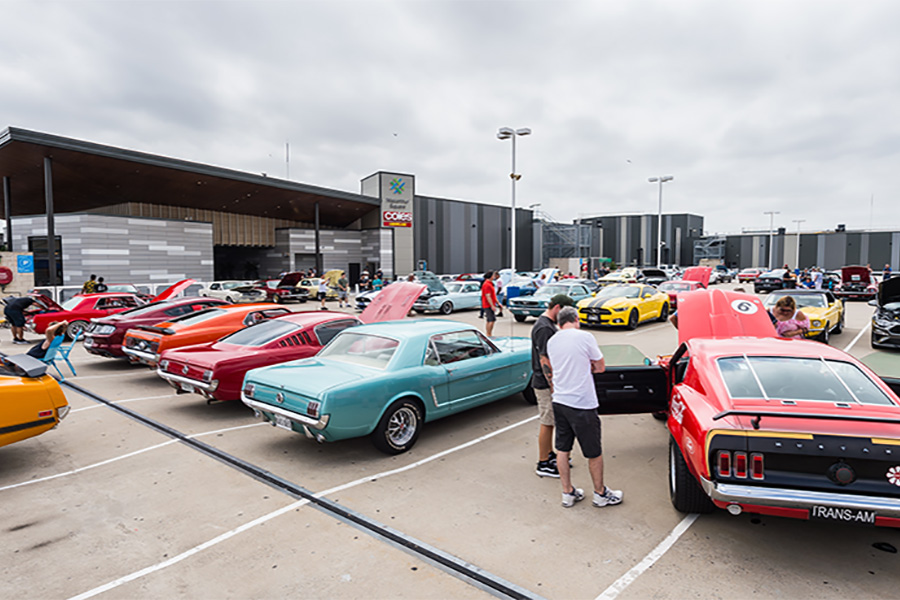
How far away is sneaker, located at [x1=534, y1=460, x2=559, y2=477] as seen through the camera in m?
4.99

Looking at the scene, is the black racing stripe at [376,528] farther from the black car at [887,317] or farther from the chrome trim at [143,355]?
the black car at [887,317]

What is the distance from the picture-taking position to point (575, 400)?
4172 millimetres

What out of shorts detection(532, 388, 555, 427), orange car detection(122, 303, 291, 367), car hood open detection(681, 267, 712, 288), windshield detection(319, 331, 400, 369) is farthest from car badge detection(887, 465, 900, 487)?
car hood open detection(681, 267, 712, 288)

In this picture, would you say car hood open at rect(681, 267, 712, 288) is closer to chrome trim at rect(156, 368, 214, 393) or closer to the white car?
chrome trim at rect(156, 368, 214, 393)

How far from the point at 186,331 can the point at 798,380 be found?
8853 millimetres

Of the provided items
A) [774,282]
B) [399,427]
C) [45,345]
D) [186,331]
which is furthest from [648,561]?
[774,282]

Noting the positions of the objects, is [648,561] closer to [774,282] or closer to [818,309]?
[818,309]

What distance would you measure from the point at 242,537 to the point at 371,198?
1499 inches

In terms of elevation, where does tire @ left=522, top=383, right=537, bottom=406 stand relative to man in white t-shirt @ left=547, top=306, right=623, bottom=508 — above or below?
below

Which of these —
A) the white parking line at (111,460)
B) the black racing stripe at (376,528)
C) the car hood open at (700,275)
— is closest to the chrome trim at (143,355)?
the black racing stripe at (376,528)

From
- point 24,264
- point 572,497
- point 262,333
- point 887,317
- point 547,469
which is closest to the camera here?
point 572,497

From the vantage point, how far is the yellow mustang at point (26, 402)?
15.9ft

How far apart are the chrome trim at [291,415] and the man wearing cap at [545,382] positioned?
2107mm

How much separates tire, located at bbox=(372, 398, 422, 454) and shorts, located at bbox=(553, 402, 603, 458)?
6.31 ft
